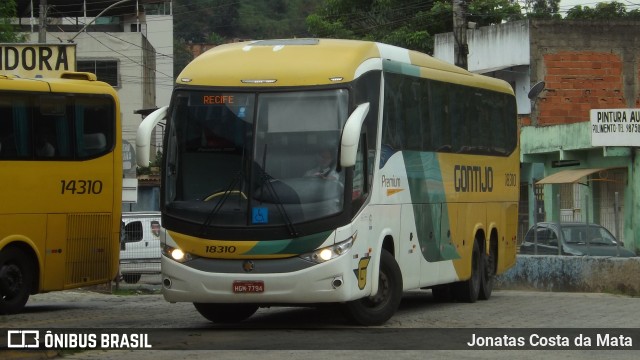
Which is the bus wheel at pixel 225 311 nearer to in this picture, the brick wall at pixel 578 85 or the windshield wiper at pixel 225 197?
the windshield wiper at pixel 225 197

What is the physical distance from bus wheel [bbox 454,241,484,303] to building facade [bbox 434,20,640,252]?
17256mm

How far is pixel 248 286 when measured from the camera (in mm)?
14422

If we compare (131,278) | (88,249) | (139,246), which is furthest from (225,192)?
(139,246)

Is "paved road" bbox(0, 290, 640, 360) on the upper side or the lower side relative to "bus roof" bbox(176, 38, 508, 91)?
lower

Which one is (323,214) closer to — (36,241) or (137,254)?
(36,241)

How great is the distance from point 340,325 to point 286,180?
230cm

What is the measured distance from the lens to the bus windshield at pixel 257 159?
47.6 ft

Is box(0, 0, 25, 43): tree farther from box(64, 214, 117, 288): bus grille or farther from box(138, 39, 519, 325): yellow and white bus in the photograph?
box(138, 39, 519, 325): yellow and white bus

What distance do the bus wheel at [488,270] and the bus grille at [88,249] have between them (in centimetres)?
621

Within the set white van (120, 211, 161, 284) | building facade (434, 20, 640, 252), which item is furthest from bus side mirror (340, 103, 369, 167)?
building facade (434, 20, 640, 252)

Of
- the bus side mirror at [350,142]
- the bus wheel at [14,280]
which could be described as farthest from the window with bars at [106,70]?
the bus side mirror at [350,142]

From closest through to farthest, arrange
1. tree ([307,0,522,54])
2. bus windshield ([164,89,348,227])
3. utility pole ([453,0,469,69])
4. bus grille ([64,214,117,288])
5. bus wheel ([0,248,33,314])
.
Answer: bus windshield ([164,89,348,227])
bus wheel ([0,248,33,314])
bus grille ([64,214,117,288])
utility pole ([453,0,469,69])
tree ([307,0,522,54])

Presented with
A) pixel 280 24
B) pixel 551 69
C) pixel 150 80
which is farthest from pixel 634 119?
pixel 280 24

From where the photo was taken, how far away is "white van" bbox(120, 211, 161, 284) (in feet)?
103
